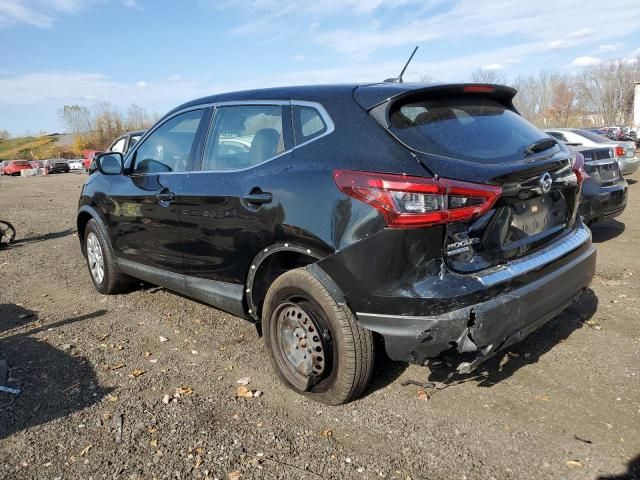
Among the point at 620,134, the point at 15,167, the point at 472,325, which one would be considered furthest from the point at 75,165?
the point at 472,325

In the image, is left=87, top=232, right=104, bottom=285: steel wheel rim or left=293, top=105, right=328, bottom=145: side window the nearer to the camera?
left=293, top=105, right=328, bottom=145: side window

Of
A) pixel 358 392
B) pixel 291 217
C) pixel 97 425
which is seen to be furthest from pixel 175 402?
pixel 291 217

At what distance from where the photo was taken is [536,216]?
307 cm

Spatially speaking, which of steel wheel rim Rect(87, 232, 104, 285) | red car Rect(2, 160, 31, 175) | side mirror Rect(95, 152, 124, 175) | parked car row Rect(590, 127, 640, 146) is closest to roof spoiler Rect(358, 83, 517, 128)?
side mirror Rect(95, 152, 124, 175)

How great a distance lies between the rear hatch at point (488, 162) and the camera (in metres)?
2.71

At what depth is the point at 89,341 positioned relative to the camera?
4.44 m

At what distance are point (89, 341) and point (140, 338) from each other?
410 mm

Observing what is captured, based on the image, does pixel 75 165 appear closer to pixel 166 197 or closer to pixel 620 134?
pixel 620 134

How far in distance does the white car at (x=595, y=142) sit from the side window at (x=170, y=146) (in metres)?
8.25

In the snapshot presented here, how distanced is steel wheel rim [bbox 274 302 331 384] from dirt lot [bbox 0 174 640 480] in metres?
0.22

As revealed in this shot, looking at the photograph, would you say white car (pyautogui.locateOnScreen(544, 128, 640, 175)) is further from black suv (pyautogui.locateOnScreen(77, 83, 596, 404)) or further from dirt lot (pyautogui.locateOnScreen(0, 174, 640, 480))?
black suv (pyautogui.locateOnScreen(77, 83, 596, 404))

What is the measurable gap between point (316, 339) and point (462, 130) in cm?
146

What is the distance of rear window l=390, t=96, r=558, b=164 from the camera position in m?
2.85

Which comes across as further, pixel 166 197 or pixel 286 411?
pixel 166 197
